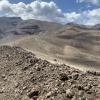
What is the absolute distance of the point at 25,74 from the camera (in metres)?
25.1

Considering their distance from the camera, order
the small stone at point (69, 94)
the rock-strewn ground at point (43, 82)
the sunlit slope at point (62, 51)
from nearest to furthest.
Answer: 1. the small stone at point (69, 94)
2. the rock-strewn ground at point (43, 82)
3. the sunlit slope at point (62, 51)

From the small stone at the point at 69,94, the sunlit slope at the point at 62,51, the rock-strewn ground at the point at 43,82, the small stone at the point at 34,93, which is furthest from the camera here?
the sunlit slope at the point at 62,51

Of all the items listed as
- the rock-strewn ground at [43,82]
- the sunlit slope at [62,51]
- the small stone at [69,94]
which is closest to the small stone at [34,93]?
the rock-strewn ground at [43,82]

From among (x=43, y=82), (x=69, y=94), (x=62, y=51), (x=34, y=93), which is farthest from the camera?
(x=62, y=51)

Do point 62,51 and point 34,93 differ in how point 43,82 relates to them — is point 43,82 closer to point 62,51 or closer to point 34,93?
point 34,93

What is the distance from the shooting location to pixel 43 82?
71.7 ft

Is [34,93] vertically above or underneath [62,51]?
above

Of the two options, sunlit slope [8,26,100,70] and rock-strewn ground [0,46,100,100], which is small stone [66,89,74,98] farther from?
sunlit slope [8,26,100,70]

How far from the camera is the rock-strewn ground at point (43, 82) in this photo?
1864 centimetres

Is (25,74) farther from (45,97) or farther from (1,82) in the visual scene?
(45,97)

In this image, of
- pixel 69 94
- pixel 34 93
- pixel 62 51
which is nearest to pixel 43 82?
pixel 34 93

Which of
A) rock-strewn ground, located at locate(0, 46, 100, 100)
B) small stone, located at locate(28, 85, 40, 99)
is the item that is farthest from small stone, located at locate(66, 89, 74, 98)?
small stone, located at locate(28, 85, 40, 99)

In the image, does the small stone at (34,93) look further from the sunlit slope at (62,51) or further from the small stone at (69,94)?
the sunlit slope at (62,51)

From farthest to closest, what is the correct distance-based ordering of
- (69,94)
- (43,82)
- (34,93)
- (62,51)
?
(62,51)
(43,82)
(34,93)
(69,94)
